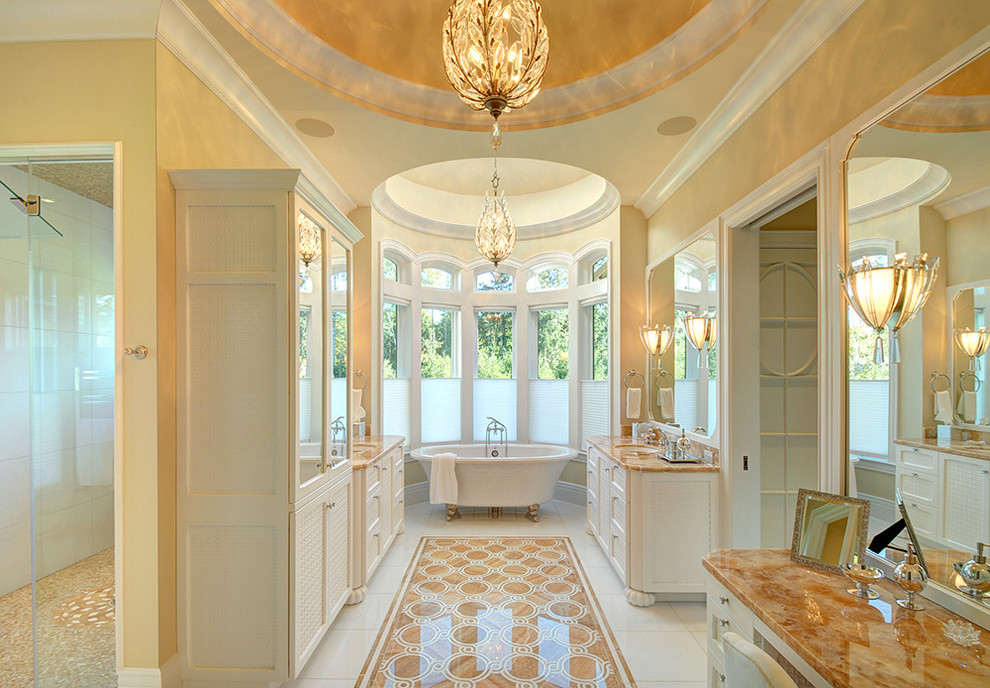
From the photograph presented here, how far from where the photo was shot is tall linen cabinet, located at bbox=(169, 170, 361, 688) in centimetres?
232

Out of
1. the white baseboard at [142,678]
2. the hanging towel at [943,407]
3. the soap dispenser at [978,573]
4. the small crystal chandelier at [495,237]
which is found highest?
the small crystal chandelier at [495,237]

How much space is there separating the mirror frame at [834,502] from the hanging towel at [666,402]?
237 cm

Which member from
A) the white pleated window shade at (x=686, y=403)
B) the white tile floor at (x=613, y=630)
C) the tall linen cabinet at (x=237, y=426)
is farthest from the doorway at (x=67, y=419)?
the white pleated window shade at (x=686, y=403)

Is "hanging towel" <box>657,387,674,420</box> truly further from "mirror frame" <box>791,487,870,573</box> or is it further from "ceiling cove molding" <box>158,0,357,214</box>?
"ceiling cove molding" <box>158,0,357,214</box>

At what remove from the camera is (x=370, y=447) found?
4152mm

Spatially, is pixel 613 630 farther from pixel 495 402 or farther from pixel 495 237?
pixel 495 402

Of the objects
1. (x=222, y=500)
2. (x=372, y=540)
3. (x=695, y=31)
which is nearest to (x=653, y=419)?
(x=372, y=540)

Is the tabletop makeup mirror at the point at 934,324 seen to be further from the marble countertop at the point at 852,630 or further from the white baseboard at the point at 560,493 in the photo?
the white baseboard at the point at 560,493

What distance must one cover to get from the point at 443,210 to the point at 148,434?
463 centimetres

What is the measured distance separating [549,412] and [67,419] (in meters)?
4.66

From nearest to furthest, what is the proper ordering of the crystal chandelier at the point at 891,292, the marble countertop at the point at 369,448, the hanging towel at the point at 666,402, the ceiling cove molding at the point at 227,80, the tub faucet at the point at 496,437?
the crystal chandelier at the point at 891,292
the ceiling cove molding at the point at 227,80
the marble countertop at the point at 369,448
the hanging towel at the point at 666,402
the tub faucet at the point at 496,437

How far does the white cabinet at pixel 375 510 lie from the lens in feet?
11.2

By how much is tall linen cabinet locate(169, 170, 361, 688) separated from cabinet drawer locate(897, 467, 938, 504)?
233cm

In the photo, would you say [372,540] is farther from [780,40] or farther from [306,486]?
[780,40]
